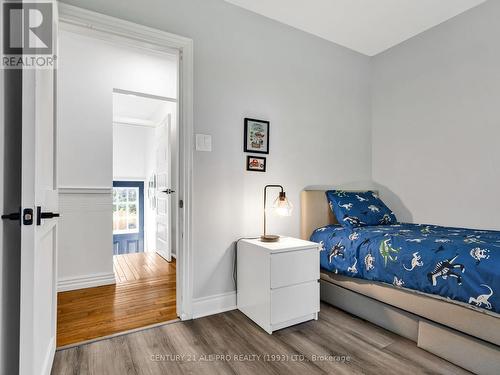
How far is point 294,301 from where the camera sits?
201 cm

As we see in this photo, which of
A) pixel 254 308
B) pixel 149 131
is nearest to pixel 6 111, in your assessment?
pixel 254 308

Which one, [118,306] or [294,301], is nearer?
[294,301]

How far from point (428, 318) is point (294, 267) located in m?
0.85

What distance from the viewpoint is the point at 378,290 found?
1996 millimetres

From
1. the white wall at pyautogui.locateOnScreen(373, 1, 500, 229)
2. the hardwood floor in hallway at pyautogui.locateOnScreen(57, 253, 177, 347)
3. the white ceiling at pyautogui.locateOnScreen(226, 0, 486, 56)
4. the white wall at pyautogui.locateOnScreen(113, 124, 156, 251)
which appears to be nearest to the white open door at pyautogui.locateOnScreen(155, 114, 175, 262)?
the hardwood floor in hallway at pyautogui.locateOnScreen(57, 253, 177, 347)

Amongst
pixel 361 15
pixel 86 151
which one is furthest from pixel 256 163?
pixel 86 151

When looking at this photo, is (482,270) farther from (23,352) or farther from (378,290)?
(23,352)

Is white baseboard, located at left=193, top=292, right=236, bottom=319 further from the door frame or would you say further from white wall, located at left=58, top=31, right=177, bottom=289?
white wall, located at left=58, top=31, right=177, bottom=289

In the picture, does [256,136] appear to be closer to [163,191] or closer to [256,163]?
[256,163]

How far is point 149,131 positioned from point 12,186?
520 centimetres

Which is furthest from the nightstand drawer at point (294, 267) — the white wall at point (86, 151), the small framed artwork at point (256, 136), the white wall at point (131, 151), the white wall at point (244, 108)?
the white wall at point (131, 151)

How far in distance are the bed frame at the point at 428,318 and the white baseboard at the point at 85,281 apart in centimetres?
220

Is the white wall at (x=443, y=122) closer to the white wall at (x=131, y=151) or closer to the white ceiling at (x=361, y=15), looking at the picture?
the white ceiling at (x=361, y=15)

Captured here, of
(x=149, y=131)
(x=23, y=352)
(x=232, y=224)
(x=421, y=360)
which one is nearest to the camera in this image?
(x=23, y=352)
